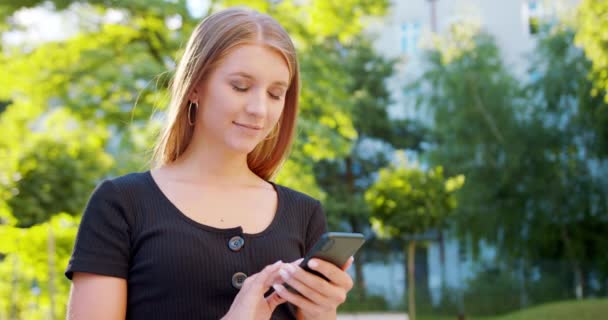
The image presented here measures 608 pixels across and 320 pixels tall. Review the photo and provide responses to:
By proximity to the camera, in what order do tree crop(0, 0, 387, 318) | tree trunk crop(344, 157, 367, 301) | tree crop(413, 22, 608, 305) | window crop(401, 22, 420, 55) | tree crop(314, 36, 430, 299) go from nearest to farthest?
tree crop(0, 0, 387, 318)
tree crop(413, 22, 608, 305)
tree trunk crop(344, 157, 367, 301)
tree crop(314, 36, 430, 299)
window crop(401, 22, 420, 55)

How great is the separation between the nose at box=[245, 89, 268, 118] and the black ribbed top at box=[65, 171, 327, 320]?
24 cm

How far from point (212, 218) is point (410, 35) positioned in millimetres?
24184

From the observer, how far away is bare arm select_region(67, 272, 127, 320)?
57.7 inches

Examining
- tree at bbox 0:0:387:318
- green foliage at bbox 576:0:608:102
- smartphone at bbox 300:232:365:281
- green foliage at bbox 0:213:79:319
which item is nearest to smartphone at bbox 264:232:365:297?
smartphone at bbox 300:232:365:281

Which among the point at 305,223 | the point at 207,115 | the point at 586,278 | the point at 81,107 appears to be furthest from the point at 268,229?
the point at 586,278

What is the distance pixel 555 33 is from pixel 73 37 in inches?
438

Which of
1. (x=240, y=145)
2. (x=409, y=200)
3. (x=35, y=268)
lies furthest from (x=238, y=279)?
(x=409, y=200)

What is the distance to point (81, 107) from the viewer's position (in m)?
11.9

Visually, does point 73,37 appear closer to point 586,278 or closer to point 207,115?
point 207,115

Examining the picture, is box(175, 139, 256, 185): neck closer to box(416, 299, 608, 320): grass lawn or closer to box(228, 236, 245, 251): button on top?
box(228, 236, 245, 251): button on top

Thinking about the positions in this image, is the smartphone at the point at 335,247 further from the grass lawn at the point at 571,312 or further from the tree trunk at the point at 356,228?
the tree trunk at the point at 356,228

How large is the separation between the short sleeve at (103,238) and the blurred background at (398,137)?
15.1 ft

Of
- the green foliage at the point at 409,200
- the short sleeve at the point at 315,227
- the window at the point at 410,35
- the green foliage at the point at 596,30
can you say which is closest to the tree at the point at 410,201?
the green foliage at the point at 409,200

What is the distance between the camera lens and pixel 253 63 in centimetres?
161
